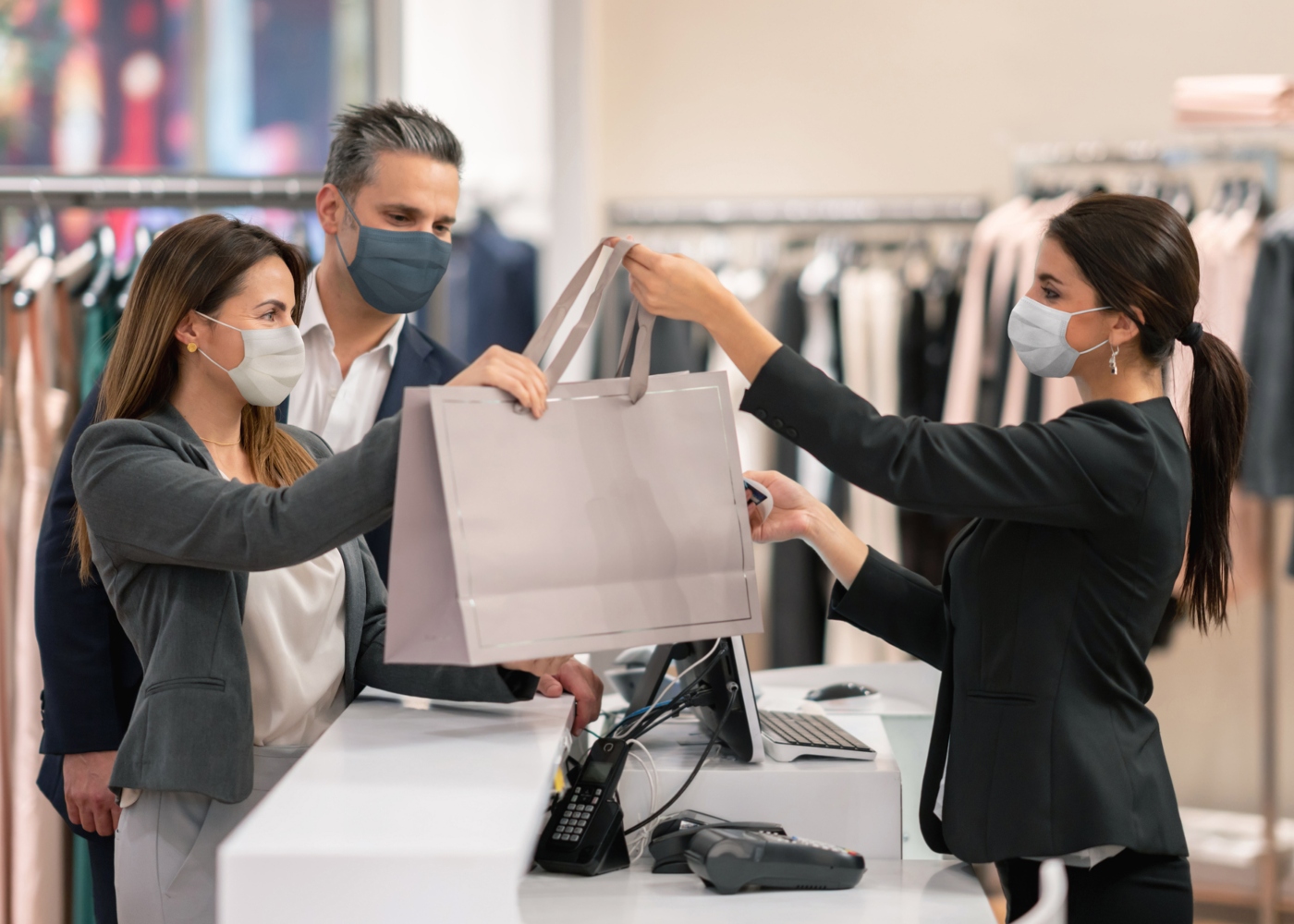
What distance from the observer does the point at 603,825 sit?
1.49m

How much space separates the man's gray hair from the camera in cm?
208

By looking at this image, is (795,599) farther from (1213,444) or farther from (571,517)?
(571,517)

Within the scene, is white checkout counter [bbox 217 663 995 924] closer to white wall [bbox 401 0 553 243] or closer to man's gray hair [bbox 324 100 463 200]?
man's gray hair [bbox 324 100 463 200]

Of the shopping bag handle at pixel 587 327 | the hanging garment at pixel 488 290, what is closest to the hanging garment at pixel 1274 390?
the hanging garment at pixel 488 290

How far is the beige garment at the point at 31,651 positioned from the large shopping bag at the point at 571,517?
1236 millimetres

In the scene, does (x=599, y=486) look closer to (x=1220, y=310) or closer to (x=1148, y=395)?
(x=1148, y=395)

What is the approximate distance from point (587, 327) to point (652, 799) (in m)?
0.67

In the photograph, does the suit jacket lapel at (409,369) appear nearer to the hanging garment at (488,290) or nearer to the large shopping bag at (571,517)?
the large shopping bag at (571,517)

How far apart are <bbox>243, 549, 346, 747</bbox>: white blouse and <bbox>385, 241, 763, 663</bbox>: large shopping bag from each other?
257 mm

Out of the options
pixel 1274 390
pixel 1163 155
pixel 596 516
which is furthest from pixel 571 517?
pixel 1163 155

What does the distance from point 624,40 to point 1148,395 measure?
121 inches

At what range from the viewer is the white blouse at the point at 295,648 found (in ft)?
4.70

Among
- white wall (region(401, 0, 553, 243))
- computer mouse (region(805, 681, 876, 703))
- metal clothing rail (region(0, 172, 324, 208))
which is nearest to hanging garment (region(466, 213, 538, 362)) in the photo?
white wall (region(401, 0, 553, 243))

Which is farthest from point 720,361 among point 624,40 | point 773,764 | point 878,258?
point 773,764
